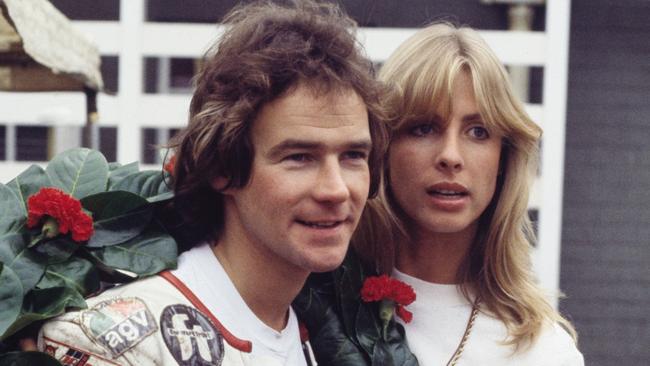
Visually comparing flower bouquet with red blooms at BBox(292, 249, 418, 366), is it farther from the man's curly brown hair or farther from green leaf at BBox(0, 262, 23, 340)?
green leaf at BBox(0, 262, 23, 340)

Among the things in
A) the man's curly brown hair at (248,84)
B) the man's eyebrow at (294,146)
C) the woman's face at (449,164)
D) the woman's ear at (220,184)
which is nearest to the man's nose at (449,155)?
the woman's face at (449,164)

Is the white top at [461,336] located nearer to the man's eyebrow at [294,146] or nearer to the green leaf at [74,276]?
the man's eyebrow at [294,146]

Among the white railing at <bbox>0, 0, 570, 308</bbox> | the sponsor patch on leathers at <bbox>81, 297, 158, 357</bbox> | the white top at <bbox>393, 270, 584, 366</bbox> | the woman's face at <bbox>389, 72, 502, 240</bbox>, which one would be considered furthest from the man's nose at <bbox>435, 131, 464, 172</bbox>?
the white railing at <bbox>0, 0, 570, 308</bbox>

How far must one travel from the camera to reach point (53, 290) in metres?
2.15

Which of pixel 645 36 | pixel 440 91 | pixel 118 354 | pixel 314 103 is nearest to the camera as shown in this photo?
pixel 118 354

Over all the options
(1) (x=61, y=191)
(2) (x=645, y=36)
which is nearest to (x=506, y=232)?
(1) (x=61, y=191)

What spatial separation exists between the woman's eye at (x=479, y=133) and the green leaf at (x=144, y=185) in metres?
0.83

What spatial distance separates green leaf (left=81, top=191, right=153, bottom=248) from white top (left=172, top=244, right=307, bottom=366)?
0.13 m

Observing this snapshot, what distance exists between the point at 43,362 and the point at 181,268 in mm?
376

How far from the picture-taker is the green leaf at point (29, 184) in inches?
93.9

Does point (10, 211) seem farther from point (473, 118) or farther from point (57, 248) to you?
point (473, 118)

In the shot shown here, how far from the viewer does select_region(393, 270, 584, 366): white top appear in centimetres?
275

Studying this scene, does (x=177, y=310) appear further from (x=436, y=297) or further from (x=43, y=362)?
(x=436, y=297)

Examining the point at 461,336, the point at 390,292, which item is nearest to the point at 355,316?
the point at 390,292
